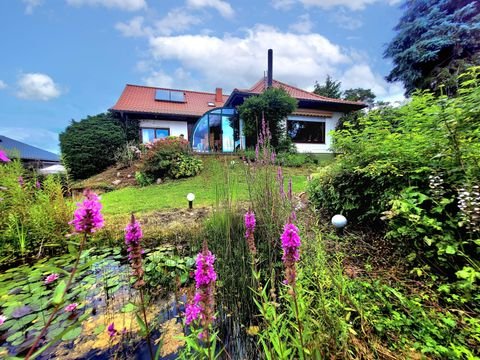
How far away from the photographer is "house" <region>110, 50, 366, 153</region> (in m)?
11.7

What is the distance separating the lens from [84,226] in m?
0.69

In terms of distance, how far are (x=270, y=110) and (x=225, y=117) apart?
282cm

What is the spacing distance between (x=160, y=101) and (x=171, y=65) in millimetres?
2380

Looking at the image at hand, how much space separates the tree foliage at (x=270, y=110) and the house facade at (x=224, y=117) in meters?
0.97

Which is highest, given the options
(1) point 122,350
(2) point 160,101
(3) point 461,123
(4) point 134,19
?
(4) point 134,19

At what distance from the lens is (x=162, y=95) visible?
589 inches

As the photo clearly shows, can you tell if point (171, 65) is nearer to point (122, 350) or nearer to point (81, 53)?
point (81, 53)

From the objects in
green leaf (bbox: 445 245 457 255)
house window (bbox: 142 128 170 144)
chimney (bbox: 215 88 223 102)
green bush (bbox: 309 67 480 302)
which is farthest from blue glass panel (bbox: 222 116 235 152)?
green leaf (bbox: 445 245 457 255)

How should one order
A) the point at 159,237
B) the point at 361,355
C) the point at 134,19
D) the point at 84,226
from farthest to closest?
the point at 134,19 → the point at 159,237 → the point at 361,355 → the point at 84,226

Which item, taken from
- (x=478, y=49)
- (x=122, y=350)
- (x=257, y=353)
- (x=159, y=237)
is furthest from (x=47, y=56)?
(x=478, y=49)

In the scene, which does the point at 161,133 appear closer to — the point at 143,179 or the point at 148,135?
the point at 148,135

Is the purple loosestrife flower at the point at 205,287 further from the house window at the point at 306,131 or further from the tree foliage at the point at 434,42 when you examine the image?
the house window at the point at 306,131

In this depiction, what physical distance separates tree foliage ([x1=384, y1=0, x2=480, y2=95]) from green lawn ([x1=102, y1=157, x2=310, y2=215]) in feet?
26.4

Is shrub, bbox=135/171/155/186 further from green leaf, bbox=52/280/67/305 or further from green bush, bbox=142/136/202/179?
green leaf, bbox=52/280/67/305
